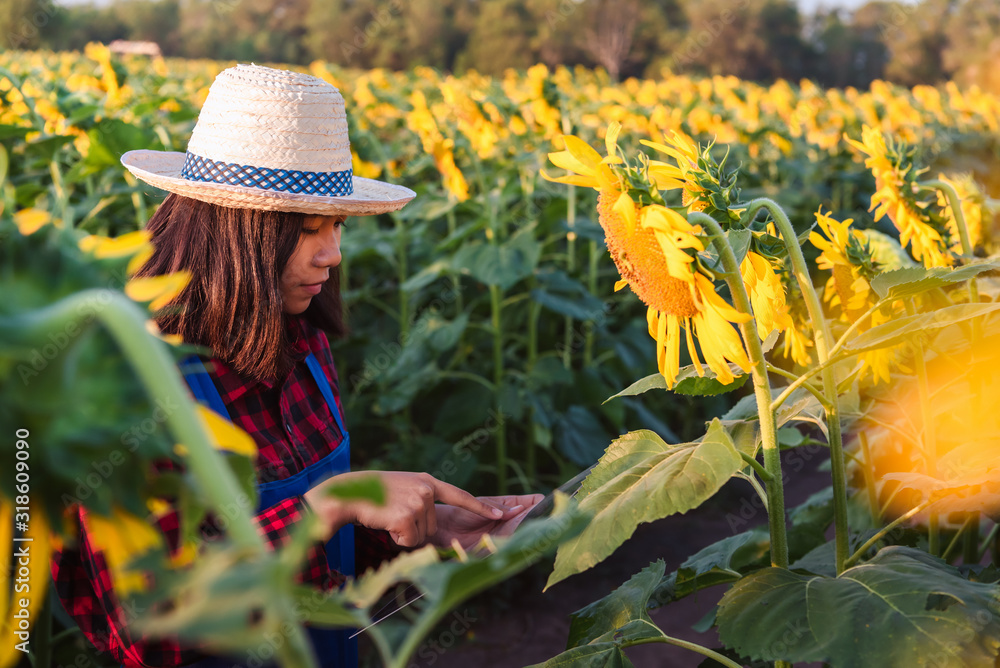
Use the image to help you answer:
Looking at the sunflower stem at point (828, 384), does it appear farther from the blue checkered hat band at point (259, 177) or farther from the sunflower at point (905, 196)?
the blue checkered hat band at point (259, 177)

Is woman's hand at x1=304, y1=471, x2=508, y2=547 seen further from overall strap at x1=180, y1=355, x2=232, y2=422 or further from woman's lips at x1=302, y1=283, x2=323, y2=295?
woman's lips at x1=302, y1=283, x2=323, y2=295

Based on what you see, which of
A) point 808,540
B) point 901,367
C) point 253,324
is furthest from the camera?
point 808,540

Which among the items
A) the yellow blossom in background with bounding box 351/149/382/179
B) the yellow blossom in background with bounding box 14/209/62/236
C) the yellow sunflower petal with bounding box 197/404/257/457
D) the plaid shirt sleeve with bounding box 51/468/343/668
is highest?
the yellow blossom in background with bounding box 351/149/382/179

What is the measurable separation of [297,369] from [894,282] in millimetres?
1109

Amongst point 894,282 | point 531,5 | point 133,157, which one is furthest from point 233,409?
point 531,5

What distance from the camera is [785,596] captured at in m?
0.99

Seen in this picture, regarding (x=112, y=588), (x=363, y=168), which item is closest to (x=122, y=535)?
(x=112, y=588)

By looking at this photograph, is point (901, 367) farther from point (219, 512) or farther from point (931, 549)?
point (219, 512)

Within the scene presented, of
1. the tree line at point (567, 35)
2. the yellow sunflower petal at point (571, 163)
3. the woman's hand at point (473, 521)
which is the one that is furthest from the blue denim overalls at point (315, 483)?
the tree line at point (567, 35)

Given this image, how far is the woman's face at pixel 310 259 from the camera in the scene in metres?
1.55

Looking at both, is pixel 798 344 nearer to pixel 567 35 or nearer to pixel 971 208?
pixel 971 208

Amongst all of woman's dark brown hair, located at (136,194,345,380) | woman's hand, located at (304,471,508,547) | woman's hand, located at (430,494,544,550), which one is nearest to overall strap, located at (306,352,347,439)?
woman's dark brown hair, located at (136,194,345,380)

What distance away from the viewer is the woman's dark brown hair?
1.51m

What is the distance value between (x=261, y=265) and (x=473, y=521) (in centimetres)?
59
